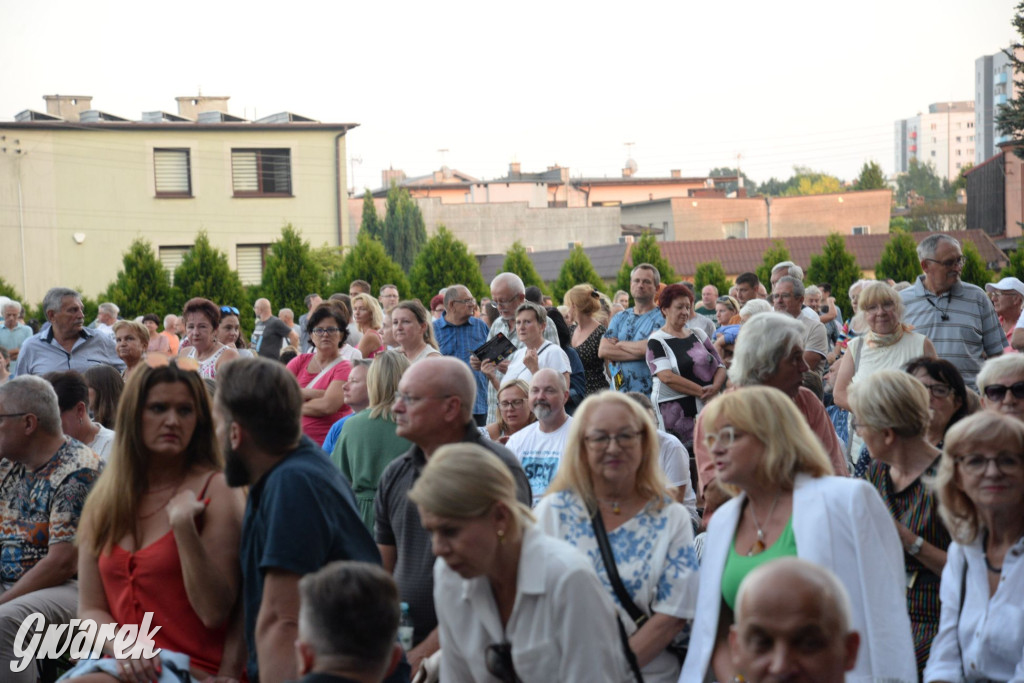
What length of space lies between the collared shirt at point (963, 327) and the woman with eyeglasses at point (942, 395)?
2.44m

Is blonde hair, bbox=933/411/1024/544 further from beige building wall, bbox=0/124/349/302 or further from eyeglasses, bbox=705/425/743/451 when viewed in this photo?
beige building wall, bbox=0/124/349/302

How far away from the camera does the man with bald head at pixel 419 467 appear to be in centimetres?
420

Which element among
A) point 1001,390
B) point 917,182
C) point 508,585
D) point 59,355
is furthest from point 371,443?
point 917,182

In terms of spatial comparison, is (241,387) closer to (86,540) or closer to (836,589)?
(86,540)

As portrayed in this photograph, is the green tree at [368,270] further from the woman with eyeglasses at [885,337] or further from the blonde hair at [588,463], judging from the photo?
the blonde hair at [588,463]

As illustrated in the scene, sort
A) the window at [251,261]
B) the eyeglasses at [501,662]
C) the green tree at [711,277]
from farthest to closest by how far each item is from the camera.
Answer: the window at [251,261] < the green tree at [711,277] < the eyeglasses at [501,662]

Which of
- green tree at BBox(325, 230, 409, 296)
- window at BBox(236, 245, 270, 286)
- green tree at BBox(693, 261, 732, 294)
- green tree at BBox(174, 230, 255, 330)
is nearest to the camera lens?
green tree at BBox(174, 230, 255, 330)

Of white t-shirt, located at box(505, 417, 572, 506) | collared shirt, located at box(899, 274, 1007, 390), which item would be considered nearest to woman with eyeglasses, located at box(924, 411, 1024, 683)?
white t-shirt, located at box(505, 417, 572, 506)

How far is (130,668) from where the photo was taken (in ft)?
11.8

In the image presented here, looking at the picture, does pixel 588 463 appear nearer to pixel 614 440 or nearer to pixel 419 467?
pixel 614 440

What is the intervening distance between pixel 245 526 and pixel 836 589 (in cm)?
196

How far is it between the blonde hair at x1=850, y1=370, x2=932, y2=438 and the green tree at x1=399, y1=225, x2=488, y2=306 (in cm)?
2311

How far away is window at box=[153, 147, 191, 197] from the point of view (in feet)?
122

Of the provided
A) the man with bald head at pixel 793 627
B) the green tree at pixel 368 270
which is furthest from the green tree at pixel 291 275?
Answer: the man with bald head at pixel 793 627
